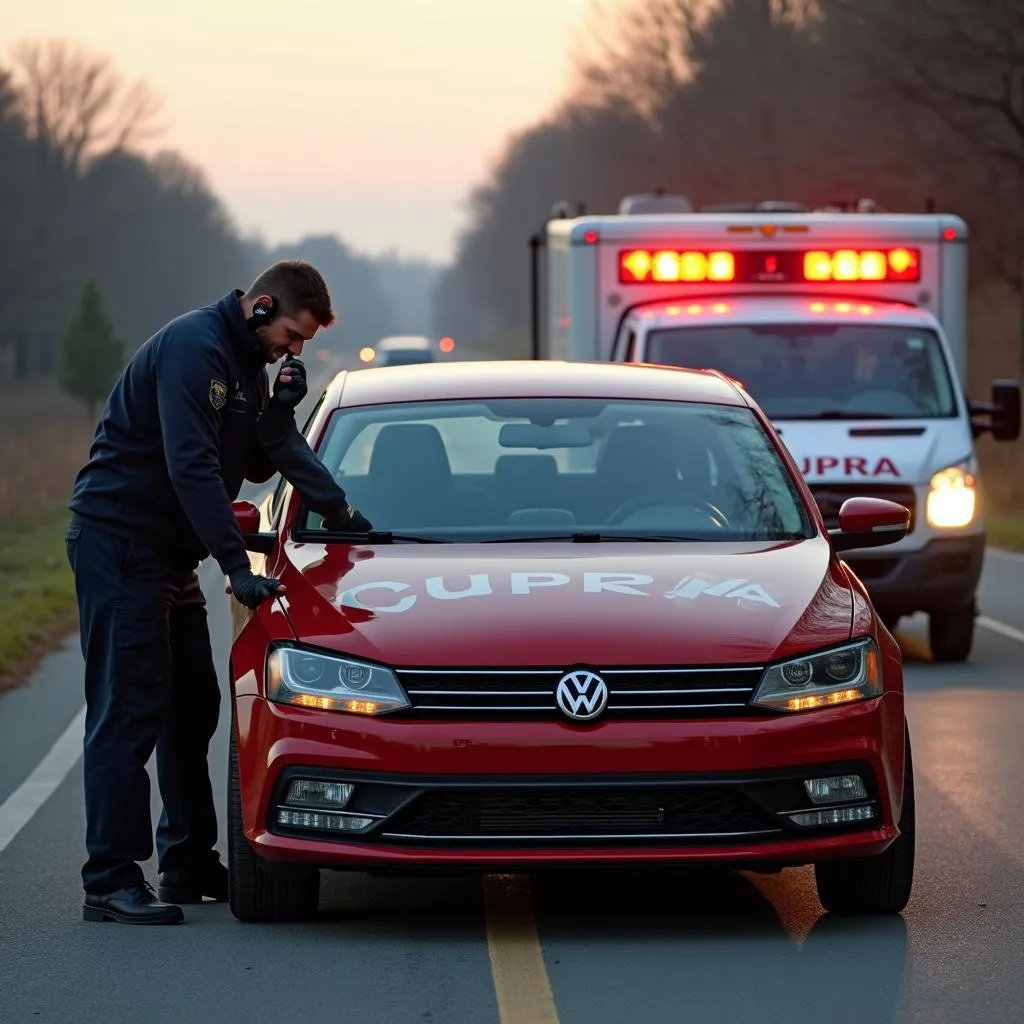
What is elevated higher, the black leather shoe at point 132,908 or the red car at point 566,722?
the red car at point 566,722

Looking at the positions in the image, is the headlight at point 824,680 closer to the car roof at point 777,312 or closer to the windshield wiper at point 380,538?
the windshield wiper at point 380,538

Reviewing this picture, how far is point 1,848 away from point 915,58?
95.0 ft

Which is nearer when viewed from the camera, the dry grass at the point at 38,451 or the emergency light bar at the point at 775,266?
the emergency light bar at the point at 775,266

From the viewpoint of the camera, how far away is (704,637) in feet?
20.6

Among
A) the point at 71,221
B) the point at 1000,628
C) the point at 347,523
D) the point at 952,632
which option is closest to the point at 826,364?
the point at 952,632

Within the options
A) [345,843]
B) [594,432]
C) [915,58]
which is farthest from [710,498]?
[915,58]

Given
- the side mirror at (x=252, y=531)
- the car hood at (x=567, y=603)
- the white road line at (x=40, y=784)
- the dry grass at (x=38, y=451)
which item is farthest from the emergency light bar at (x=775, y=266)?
the dry grass at (x=38, y=451)

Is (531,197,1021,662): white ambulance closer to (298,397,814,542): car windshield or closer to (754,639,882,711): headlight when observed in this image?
(298,397,814,542): car windshield

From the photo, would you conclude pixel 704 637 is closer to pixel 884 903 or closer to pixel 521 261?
pixel 884 903

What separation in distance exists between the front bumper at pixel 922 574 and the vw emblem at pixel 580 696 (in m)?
7.28

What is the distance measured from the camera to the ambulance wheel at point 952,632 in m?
13.5

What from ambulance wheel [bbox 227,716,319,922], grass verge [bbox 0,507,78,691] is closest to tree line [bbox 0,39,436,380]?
grass verge [bbox 0,507,78,691]

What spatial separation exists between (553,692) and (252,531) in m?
1.68

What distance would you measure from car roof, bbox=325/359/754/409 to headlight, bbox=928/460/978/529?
509cm
